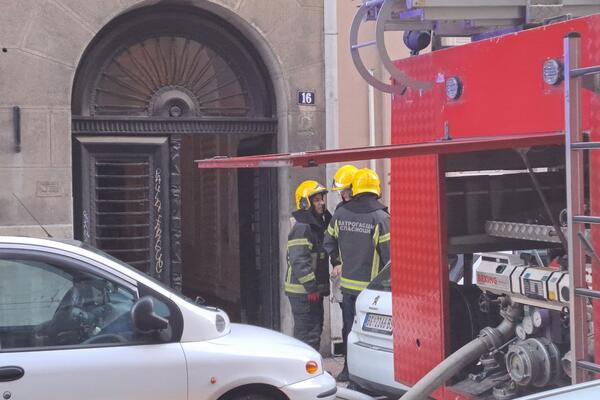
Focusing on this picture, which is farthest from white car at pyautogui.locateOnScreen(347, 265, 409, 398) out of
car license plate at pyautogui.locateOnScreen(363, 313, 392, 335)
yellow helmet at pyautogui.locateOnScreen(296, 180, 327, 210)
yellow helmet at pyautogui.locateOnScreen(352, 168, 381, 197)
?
yellow helmet at pyautogui.locateOnScreen(296, 180, 327, 210)

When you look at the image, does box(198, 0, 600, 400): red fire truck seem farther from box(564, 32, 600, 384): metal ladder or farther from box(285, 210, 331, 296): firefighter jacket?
box(285, 210, 331, 296): firefighter jacket

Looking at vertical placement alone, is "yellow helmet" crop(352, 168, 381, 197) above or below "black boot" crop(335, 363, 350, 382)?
above

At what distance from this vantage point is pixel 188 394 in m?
5.49

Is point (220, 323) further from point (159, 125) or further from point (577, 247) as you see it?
point (159, 125)

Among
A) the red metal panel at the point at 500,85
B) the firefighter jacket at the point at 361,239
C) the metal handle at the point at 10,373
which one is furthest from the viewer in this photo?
the firefighter jacket at the point at 361,239

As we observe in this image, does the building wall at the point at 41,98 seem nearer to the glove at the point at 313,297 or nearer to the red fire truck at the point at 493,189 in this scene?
the glove at the point at 313,297

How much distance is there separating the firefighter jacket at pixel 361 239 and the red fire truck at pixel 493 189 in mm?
2260

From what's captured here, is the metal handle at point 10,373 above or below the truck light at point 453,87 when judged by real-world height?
below

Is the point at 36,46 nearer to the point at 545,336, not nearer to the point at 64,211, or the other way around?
the point at 64,211

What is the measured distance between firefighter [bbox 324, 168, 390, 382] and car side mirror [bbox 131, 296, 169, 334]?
3.84 metres

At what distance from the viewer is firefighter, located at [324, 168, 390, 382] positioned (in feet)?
29.6

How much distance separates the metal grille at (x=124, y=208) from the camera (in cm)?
1059

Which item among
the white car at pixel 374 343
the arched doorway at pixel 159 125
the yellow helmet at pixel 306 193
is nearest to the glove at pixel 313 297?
A: the yellow helmet at pixel 306 193

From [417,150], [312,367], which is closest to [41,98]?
[312,367]
